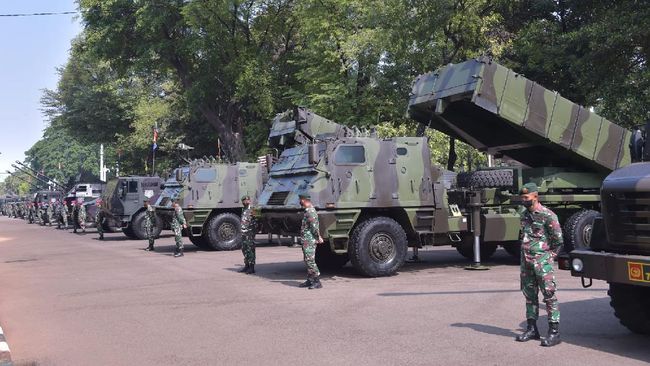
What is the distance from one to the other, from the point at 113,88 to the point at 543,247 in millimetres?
38305

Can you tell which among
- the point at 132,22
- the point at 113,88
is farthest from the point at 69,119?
the point at 132,22

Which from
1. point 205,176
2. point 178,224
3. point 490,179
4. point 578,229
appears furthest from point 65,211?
point 578,229

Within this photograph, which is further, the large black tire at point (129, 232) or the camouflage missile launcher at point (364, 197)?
the large black tire at point (129, 232)

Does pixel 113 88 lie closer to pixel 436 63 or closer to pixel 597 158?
pixel 436 63

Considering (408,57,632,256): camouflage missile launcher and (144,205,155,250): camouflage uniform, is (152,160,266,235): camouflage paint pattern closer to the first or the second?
(144,205,155,250): camouflage uniform

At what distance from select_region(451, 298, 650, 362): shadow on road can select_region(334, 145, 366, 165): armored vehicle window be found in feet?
14.9

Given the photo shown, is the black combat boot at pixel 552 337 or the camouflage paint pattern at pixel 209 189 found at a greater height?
the camouflage paint pattern at pixel 209 189

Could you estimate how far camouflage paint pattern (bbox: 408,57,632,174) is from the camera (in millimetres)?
11125

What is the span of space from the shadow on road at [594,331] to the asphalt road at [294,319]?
0.01m

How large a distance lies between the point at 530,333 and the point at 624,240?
1.41 meters

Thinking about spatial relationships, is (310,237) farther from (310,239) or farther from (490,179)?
(490,179)

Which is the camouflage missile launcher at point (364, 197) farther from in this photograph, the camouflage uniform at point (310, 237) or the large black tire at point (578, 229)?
the large black tire at point (578, 229)

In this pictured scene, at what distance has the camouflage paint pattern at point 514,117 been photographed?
1112cm

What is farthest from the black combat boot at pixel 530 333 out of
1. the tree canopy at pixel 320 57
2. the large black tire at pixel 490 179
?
the tree canopy at pixel 320 57
